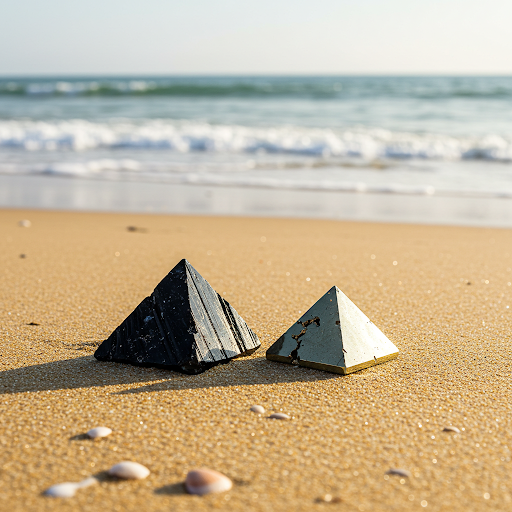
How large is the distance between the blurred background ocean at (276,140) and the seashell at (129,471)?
4.65 metres

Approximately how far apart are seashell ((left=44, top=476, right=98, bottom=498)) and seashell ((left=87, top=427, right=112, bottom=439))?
171mm

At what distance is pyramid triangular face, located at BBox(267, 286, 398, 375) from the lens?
175 cm

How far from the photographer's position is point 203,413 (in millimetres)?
1490

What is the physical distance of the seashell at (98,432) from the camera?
1.34 m

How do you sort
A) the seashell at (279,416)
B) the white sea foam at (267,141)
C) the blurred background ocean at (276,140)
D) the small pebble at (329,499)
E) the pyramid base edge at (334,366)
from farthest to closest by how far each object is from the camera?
1. the white sea foam at (267,141)
2. the blurred background ocean at (276,140)
3. the pyramid base edge at (334,366)
4. the seashell at (279,416)
5. the small pebble at (329,499)

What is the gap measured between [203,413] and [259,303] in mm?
1100

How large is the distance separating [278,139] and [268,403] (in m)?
10.8

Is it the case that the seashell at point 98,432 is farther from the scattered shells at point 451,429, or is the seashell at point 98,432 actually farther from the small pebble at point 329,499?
the scattered shells at point 451,429

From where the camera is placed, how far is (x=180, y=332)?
1746mm

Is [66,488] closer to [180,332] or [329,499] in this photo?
[329,499]

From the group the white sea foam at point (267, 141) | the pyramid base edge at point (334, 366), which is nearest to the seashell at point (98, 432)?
the pyramid base edge at point (334, 366)

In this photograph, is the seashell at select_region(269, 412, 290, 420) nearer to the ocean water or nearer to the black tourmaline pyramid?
the black tourmaline pyramid

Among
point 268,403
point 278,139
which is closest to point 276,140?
point 278,139

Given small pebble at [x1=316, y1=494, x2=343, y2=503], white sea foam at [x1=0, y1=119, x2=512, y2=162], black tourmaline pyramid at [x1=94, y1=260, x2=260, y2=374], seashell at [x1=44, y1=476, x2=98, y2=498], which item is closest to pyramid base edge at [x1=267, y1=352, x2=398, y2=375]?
black tourmaline pyramid at [x1=94, y1=260, x2=260, y2=374]
